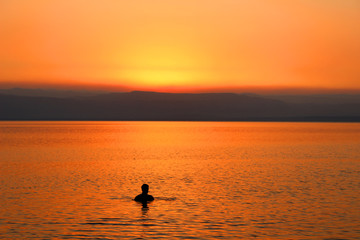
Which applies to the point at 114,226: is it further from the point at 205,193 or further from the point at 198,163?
the point at 198,163

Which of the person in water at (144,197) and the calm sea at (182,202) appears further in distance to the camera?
the person in water at (144,197)

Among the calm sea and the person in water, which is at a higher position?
the person in water

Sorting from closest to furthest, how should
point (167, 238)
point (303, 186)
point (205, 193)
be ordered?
point (167, 238) → point (205, 193) → point (303, 186)

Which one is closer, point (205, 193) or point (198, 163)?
point (205, 193)

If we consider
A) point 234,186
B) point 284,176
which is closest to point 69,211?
point 234,186

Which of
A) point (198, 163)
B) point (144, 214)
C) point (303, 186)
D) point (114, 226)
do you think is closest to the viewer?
point (114, 226)

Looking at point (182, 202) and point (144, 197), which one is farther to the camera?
point (182, 202)

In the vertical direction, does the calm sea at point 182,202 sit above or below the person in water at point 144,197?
below

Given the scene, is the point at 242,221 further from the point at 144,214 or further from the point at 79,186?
the point at 79,186

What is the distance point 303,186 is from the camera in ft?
152

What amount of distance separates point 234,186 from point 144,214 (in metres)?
15.6

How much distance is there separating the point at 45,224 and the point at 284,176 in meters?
31.9

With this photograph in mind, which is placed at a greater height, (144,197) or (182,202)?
(144,197)

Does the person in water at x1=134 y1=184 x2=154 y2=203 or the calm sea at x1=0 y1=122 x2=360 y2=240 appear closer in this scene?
the calm sea at x1=0 y1=122 x2=360 y2=240
